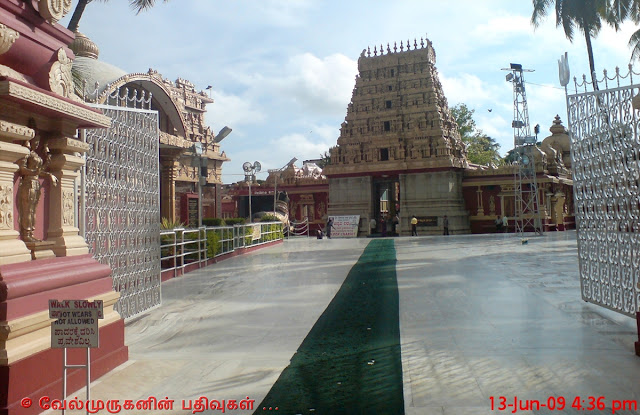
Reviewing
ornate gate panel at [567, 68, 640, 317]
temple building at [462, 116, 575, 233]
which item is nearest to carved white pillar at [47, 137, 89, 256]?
ornate gate panel at [567, 68, 640, 317]

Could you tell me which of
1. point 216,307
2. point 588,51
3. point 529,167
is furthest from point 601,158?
point 529,167

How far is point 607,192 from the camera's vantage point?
551 centimetres

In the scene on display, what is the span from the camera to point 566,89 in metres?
6.05

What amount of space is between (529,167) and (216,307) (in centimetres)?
2411

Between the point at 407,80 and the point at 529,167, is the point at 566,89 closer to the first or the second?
the point at 529,167

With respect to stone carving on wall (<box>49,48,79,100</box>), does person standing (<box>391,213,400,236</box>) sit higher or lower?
lower

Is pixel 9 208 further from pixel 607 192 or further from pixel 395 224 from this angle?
pixel 395 224

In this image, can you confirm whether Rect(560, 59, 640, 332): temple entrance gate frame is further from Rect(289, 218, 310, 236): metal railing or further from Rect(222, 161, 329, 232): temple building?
Rect(222, 161, 329, 232): temple building

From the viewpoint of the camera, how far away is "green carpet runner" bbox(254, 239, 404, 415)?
328 centimetres

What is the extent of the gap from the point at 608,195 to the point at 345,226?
24.0 metres

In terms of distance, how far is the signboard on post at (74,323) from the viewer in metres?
2.91

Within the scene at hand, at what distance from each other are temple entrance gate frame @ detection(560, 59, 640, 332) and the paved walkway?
1.39 ft

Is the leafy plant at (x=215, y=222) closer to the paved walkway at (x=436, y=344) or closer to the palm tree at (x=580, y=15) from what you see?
the paved walkway at (x=436, y=344)

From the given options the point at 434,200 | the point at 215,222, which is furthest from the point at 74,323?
the point at 434,200
